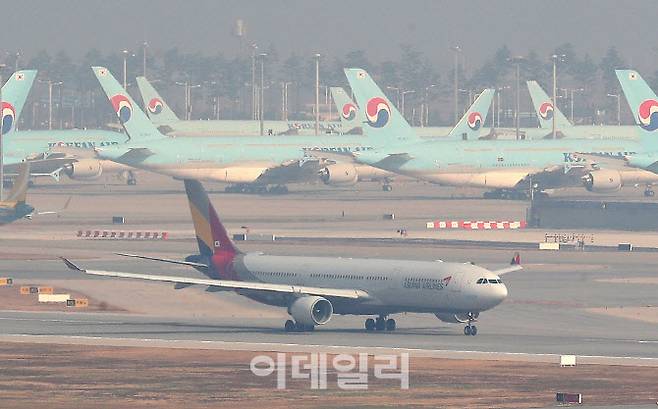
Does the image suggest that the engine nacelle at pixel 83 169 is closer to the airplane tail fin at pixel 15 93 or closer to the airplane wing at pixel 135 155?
the airplane tail fin at pixel 15 93

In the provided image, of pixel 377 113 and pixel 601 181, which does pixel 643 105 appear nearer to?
pixel 601 181

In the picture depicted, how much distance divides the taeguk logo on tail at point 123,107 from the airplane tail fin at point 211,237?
336 feet

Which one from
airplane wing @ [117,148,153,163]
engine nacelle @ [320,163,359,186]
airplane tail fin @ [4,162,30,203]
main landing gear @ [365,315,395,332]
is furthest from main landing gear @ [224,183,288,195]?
main landing gear @ [365,315,395,332]

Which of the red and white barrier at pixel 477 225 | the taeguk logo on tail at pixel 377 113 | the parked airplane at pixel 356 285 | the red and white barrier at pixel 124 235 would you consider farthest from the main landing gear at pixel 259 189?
the parked airplane at pixel 356 285

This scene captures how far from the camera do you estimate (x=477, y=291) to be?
226ft

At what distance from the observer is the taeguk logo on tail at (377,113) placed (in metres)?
173

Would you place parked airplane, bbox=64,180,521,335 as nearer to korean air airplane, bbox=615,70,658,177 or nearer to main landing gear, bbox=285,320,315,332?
main landing gear, bbox=285,320,315,332

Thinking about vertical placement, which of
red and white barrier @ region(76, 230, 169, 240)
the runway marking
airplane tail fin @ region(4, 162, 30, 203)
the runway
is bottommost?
red and white barrier @ region(76, 230, 169, 240)

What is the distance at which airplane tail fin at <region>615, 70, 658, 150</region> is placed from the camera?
478 ft

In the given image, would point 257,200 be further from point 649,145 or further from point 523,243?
point 523,243

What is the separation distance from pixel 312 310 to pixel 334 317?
1001 centimetres

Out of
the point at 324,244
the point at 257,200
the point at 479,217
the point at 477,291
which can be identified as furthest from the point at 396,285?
the point at 257,200

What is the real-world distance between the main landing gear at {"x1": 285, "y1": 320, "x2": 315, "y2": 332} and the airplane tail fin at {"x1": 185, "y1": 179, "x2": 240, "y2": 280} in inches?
174

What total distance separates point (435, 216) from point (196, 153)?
31.5m
